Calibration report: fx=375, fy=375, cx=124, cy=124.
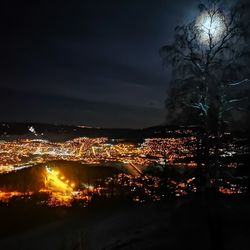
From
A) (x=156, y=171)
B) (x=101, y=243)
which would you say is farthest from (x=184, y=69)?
(x=156, y=171)

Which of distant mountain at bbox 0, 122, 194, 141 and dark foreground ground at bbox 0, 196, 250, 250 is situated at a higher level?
distant mountain at bbox 0, 122, 194, 141

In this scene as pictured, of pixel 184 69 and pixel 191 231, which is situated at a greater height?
pixel 184 69

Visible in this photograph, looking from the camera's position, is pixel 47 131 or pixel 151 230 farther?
pixel 47 131

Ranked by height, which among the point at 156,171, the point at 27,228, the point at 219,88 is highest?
the point at 219,88

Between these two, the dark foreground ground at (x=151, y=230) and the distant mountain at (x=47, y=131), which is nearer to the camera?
the dark foreground ground at (x=151, y=230)

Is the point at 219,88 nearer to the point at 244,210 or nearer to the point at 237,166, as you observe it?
the point at 244,210

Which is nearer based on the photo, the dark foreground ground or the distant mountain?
the dark foreground ground

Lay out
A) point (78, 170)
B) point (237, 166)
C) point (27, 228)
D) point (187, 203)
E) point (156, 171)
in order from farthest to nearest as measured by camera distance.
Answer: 1. point (78, 170)
2. point (237, 166)
3. point (156, 171)
4. point (27, 228)
5. point (187, 203)

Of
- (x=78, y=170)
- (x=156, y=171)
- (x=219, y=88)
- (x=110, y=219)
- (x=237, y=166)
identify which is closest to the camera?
(x=219, y=88)
